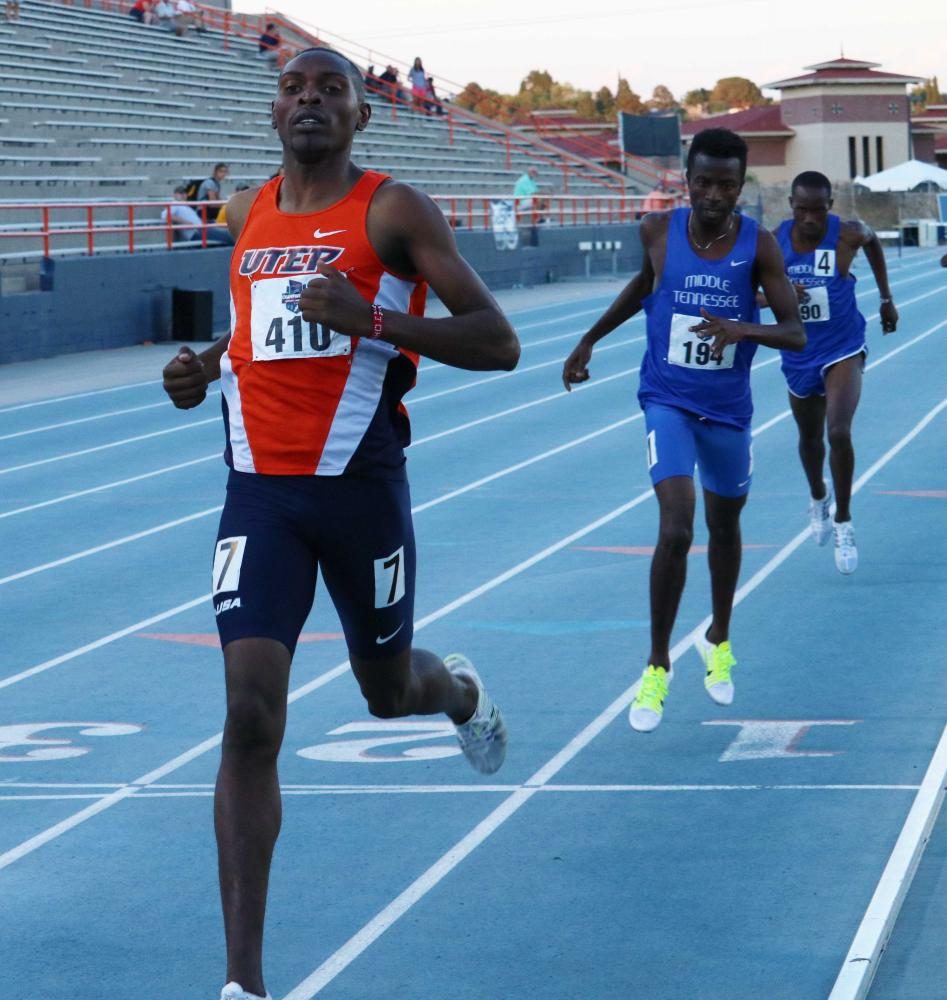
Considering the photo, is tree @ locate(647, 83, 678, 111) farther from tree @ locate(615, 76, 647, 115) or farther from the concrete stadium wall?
the concrete stadium wall

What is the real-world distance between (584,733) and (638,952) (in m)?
2.13

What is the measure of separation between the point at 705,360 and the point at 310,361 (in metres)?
2.68

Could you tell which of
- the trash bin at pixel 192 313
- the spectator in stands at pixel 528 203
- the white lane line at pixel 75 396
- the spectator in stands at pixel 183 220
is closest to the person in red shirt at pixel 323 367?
the white lane line at pixel 75 396

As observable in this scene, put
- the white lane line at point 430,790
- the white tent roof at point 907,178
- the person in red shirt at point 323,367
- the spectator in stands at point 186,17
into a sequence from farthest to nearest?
the white tent roof at point 907,178 < the spectator in stands at point 186,17 < the white lane line at point 430,790 < the person in red shirt at point 323,367

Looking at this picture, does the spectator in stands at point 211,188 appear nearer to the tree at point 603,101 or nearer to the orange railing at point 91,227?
the orange railing at point 91,227

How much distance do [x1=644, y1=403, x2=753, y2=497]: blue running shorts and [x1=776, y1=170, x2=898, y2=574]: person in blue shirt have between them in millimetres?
2720

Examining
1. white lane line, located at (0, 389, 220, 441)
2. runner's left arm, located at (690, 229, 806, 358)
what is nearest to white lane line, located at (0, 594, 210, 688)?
runner's left arm, located at (690, 229, 806, 358)

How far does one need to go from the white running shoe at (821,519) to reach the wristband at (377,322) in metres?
6.18

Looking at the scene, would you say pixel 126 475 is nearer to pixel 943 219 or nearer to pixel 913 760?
pixel 913 760

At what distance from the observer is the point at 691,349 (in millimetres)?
6664

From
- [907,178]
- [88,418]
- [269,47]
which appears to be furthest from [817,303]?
[907,178]

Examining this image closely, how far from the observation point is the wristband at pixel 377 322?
407cm

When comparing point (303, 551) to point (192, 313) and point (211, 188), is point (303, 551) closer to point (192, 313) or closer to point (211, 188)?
point (192, 313)

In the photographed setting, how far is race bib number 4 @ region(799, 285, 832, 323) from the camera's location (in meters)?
9.81
